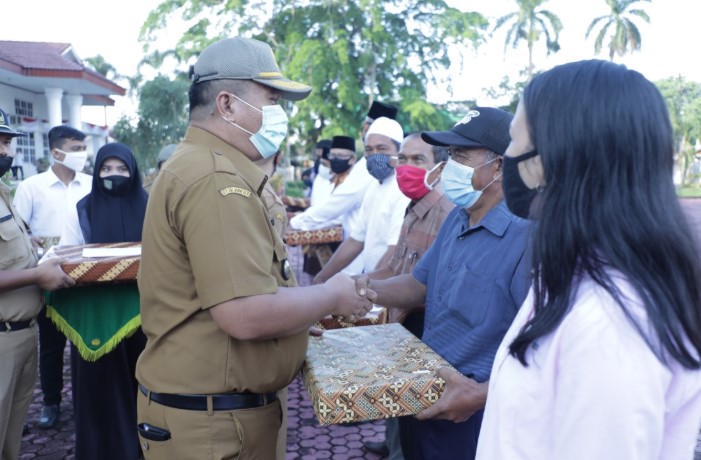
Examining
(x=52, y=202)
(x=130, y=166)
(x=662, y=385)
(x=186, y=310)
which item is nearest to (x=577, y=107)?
(x=662, y=385)

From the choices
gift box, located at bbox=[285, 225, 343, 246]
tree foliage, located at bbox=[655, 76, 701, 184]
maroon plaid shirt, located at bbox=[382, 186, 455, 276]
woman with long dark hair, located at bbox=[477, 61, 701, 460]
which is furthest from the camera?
tree foliage, located at bbox=[655, 76, 701, 184]

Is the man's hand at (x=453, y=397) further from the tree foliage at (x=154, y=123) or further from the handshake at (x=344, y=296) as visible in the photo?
the tree foliage at (x=154, y=123)

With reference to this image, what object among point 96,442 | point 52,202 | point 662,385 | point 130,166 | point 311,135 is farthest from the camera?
point 311,135

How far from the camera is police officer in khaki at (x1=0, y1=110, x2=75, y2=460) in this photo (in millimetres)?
2676

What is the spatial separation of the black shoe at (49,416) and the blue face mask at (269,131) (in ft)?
11.1

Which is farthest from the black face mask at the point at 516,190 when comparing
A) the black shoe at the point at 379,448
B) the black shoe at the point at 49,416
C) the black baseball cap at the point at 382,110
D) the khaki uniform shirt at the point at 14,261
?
the black baseball cap at the point at 382,110

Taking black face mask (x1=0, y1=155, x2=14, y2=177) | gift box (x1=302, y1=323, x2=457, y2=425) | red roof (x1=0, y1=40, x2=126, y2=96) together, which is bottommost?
gift box (x1=302, y1=323, x2=457, y2=425)

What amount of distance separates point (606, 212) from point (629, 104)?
20 centimetres

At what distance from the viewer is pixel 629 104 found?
1.03 m

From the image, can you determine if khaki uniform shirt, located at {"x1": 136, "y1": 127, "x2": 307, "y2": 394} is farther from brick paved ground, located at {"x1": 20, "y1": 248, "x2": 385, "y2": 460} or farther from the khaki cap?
brick paved ground, located at {"x1": 20, "y1": 248, "x2": 385, "y2": 460}

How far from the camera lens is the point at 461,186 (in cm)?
231

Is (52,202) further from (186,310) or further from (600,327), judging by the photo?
(600,327)

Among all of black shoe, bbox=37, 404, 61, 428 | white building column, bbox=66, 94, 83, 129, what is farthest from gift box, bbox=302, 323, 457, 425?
white building column, bbox=66, 94, 83, 129

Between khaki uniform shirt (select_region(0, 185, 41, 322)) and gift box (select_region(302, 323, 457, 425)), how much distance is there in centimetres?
167
